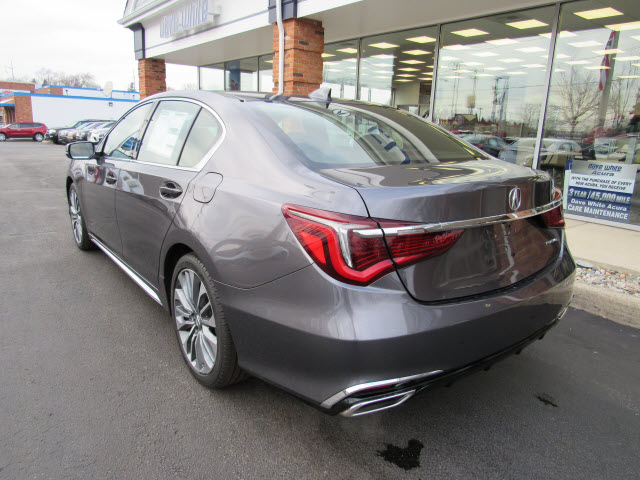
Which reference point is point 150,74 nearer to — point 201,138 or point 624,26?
point 624,26

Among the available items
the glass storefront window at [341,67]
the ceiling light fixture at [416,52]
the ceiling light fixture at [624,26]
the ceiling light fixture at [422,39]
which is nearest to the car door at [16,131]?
the glass storefront window at [341,67]

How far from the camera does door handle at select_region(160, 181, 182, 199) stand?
2.47 m

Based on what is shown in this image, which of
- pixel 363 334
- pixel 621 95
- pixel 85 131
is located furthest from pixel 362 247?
pixel 85 131

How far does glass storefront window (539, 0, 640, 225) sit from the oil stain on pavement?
20.2ft

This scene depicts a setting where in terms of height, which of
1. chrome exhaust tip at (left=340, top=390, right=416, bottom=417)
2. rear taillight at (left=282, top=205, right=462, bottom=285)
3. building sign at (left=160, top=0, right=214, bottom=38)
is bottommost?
chrome exhaust tip at (left=340, top=390, right=416, bottom=417)

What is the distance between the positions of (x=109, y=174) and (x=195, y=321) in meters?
1.72

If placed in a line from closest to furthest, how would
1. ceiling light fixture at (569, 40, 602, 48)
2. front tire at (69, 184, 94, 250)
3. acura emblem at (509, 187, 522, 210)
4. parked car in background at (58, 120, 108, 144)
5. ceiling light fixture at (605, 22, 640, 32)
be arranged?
acura emblem at (509, 187, 522, 210) < front tire at (69, 184, 94, 250) < ceiling light fixture at (605, 22, 640, 32) < ceiling light fixture at (569, 40, 602, 48) < parked car in background at (58, 120, 108, 144)

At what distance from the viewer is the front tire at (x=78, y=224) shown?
464 centimetres

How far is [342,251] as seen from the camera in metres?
1.63

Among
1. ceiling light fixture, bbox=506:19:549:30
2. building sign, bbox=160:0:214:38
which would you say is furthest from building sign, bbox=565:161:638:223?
building sign, bbox=160:0:214:38

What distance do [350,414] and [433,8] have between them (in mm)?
7669

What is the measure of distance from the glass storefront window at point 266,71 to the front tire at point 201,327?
11480mm

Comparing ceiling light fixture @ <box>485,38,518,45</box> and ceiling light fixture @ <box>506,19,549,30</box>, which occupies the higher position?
ceiling light fixture @ <box>506,19,549,30</box>

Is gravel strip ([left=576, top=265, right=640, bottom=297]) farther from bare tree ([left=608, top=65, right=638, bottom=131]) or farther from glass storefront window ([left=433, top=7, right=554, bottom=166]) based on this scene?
glass storefront window ([left=433, top=7, right=554, bottom=166])
